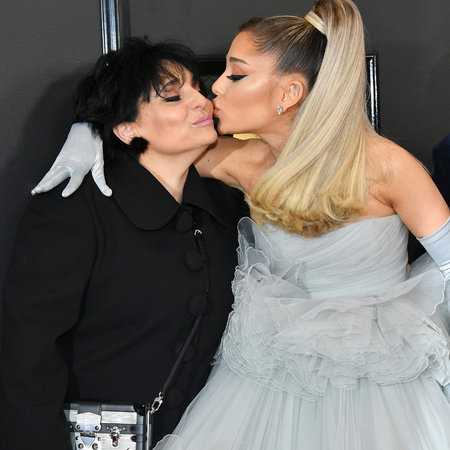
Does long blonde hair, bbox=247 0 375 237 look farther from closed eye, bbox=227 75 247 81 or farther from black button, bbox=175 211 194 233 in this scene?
black button, bbox=175 211 194 233

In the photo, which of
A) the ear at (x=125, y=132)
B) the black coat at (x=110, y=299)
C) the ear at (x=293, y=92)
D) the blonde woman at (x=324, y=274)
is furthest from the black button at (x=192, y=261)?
the ear at (x=293, y=92)

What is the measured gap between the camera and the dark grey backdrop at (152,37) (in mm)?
1631

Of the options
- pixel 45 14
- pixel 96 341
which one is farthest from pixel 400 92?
pixel 96 341

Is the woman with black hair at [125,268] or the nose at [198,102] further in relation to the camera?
the nose at [198,102]

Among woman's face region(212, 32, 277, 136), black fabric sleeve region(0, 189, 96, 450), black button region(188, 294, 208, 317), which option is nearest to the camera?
black fabric sleeve region(0, 189, 96, 450)

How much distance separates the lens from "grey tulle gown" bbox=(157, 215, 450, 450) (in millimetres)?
1412

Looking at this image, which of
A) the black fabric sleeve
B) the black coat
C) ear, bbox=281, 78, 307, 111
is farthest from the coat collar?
ear, bbox=281, 78, 307, 111

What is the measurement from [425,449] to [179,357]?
0.61 metres

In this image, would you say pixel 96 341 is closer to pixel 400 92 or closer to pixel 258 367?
pixel 258 367

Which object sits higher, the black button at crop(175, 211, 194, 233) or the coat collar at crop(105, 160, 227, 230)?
the coat collar at crop(105, 160, 227, 230)

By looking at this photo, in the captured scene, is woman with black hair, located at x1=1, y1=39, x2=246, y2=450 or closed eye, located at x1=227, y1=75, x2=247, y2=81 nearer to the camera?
woman with black hair, located at x1=1, y1=39, x2=246, y2=450

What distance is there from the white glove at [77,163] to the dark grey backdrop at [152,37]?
0.15m

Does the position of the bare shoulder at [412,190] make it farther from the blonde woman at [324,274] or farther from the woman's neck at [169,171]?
the woman's neck at [169,171]

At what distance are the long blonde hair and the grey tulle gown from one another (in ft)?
0.31
